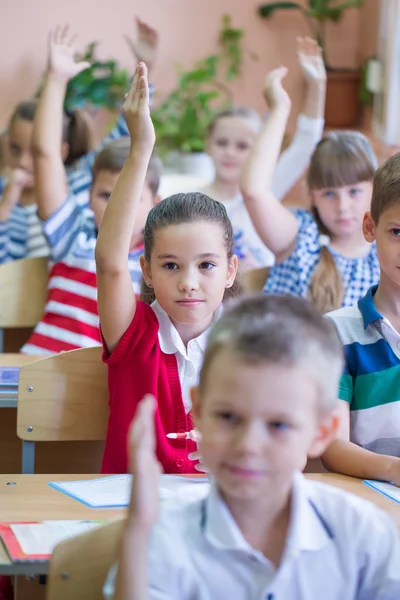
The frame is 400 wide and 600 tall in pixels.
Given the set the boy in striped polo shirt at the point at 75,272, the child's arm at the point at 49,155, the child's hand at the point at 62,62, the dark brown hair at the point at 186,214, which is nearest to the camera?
the dark brown hair at the point at 186,214

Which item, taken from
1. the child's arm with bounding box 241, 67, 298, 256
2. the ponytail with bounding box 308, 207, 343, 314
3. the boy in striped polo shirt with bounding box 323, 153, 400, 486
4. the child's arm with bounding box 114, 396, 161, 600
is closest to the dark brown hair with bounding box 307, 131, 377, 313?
the ponytail with bounding box 308, 207, 343, 314

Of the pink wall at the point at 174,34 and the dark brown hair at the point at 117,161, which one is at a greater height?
the pink wall at the point at 174,34

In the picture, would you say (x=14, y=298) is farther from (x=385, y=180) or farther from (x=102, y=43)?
(x=102, y=43)

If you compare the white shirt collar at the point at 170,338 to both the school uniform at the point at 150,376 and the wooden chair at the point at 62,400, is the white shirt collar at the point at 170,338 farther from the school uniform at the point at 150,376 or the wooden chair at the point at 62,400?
the wooden chair at the point at 62,400

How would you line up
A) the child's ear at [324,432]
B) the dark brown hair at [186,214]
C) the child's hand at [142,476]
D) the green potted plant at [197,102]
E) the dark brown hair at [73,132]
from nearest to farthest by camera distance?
the child's hand at [142,476], the child's ear at [324,432], the dark brown hair at [186,214], the dark brown hair at [73,132], the green potted plant at [197,102]

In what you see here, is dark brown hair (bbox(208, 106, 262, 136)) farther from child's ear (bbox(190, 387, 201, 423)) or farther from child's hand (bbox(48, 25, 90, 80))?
child's ear (bbox(190, 387, 201, 423))

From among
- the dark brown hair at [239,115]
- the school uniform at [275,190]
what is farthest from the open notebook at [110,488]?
the dark brown hair at [239,115]

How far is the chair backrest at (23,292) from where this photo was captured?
3027mm

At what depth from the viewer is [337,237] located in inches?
118

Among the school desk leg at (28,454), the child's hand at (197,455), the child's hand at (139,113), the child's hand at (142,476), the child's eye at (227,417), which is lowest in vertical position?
the school desk leg at (28,454)

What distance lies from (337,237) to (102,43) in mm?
3252

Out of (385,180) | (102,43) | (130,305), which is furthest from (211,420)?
(102,43)

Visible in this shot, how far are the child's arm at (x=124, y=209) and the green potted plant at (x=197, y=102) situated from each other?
11.6 feet

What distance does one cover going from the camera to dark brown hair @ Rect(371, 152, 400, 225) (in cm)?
191
